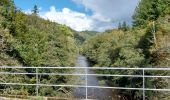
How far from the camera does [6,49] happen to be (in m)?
27.7

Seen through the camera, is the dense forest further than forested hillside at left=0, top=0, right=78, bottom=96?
No

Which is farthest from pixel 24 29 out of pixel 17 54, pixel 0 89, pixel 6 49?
pixel 0 89

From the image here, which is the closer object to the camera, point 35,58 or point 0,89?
point 0,89

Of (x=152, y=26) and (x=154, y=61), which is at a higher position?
(x=152, y=26)

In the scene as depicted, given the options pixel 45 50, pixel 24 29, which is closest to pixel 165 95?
pixel 45 50

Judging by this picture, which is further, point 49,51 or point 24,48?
point 49,51

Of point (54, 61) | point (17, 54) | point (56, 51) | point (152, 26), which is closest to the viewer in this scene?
point (17, 54)

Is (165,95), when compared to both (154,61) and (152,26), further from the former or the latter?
(152,26)

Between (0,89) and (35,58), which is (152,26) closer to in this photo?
(35,58)

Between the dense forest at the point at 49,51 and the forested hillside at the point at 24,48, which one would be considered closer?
the dense forest at the point at 49,51

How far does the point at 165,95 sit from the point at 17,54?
43.7ft

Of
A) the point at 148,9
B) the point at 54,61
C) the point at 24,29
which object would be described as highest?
the point at 148,9

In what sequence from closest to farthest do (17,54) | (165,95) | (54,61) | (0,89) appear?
(0,89)
(165,95)
(17,54)
(54,61)

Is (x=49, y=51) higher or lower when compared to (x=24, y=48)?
lower
